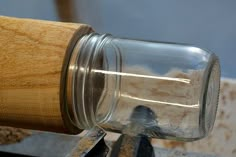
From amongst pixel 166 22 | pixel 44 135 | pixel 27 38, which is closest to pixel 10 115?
pixel 27 38

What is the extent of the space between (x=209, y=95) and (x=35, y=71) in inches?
5.5

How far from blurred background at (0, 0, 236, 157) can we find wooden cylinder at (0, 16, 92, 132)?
0.47 meters

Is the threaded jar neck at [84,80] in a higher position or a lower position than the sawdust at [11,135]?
higher

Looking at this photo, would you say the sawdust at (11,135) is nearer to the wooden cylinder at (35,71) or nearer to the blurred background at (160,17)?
the wooden cylinder at (35,71)

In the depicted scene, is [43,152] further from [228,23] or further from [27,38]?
[228,23]

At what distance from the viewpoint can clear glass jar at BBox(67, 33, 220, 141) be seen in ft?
1.09

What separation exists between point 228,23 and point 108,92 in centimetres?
48

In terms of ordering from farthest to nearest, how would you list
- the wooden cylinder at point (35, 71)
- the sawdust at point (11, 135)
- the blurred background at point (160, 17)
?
1. the blurred background at point (160, 17)
2. the sawdust at point (11, 135)
3. the wooden cylinder at point (35, 71)

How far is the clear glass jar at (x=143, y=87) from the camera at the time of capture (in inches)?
13.1

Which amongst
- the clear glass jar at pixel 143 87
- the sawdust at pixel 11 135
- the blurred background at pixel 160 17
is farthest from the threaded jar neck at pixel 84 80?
the blurred background at pixel 160 17

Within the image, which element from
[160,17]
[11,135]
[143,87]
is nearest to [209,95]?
[143,87]

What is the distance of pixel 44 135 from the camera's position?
52cm

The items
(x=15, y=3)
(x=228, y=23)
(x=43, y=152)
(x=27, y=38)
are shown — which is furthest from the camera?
(x=15, y=3)

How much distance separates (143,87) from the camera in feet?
1.17
